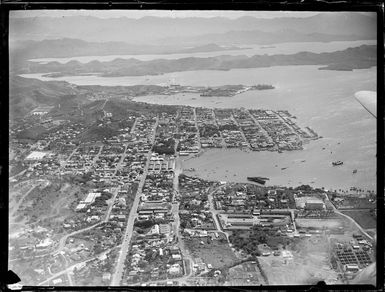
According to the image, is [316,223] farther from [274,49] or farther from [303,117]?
[274,49]

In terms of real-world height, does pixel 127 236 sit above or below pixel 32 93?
below

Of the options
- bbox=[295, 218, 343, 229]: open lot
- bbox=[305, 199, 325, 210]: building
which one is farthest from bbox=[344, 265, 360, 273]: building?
bbox=[305, 199, 325, 210]: building

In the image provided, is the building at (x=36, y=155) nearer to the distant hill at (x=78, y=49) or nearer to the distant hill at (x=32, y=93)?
the distant hill at (x=32, y=93)

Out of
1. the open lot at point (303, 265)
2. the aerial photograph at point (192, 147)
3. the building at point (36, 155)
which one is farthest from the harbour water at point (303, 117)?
the building at point (36, 155)

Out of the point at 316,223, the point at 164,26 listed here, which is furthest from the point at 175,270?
Result: the point at 164,26

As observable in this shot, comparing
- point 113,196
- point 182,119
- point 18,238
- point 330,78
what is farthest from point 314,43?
point 18,238

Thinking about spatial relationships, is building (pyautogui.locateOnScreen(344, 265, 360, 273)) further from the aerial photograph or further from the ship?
the ship

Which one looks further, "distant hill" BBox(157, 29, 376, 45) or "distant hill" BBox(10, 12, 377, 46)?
"distant hill" BBox(157, 29, 376, 45)
